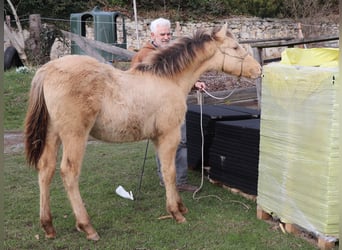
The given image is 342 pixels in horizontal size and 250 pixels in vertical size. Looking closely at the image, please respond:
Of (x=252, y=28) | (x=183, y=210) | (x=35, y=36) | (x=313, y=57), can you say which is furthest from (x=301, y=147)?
(x=252, y=28)

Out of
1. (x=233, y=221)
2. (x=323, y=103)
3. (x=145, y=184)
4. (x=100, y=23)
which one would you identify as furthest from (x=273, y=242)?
(x=100, y=23)

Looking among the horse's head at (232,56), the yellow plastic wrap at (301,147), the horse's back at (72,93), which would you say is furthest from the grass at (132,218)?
the horse's head at (232,56)

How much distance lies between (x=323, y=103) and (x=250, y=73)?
1.40 meters

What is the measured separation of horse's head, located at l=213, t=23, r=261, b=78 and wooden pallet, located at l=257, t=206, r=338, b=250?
4.77 ft

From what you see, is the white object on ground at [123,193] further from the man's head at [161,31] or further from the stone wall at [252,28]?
the stone wall at [252,28]

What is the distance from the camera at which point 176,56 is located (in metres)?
4.88

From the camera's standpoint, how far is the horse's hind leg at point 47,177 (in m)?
4.30

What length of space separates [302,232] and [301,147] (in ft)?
2.74

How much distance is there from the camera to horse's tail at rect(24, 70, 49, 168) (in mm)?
4223

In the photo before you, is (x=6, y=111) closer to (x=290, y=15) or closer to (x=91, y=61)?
(x=91, y=61)

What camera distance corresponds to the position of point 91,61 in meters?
4.37

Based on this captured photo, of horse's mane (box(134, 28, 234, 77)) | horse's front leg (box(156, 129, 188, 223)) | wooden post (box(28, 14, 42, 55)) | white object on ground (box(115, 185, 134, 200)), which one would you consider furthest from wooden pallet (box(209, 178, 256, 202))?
wooden post (box(28, 14, 42, 55))

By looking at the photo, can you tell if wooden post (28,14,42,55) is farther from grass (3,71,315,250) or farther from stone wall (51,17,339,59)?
stone wall (51,17,339,59)

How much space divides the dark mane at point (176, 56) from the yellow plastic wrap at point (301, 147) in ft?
2.57
